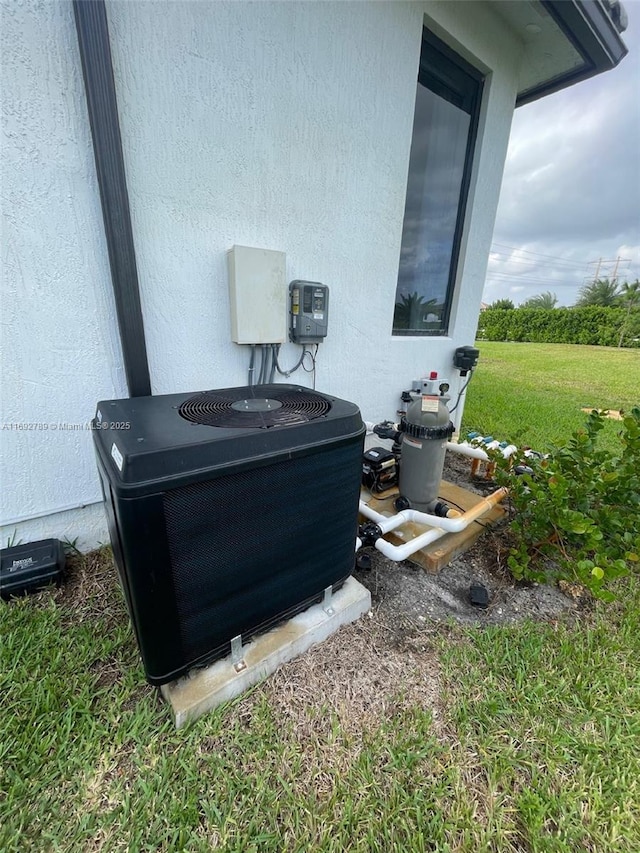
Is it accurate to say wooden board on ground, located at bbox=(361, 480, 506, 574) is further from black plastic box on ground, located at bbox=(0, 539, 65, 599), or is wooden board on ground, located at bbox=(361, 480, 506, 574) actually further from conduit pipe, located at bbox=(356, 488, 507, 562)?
black plastic box on ground, located at bbox=(0, 539, 65, 599)

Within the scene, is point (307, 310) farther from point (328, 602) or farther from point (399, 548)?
point (328, 602)

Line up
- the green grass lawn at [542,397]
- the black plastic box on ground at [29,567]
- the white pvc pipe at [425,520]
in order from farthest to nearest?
1. the green grass lawn at [542,397]
2. the white pvc pipe at [425,520]
3. the black plastic box on ground at [29,567]

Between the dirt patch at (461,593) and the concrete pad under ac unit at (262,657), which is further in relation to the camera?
the dirt patch at (461,593)

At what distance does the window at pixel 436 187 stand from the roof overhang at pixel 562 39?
0.42 meters

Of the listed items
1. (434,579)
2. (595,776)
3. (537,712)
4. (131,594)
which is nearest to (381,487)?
(434,579)

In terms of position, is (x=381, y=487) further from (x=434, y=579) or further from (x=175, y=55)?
(x=175, y=55)

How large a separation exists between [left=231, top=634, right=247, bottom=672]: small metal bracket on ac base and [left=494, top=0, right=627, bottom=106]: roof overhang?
3464 mm

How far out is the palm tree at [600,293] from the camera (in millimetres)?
23217

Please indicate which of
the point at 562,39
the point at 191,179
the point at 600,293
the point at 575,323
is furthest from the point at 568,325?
the point at 191,179

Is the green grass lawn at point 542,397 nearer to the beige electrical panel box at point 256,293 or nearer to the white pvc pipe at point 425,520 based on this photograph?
the white pvc pipe at point 425,520

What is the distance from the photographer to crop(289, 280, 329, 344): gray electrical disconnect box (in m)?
1.86

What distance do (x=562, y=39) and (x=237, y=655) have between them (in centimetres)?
438

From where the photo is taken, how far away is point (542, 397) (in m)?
5.20

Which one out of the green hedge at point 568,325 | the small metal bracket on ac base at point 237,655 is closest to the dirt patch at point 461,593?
the small metal bracket on ac base at point 237,655
